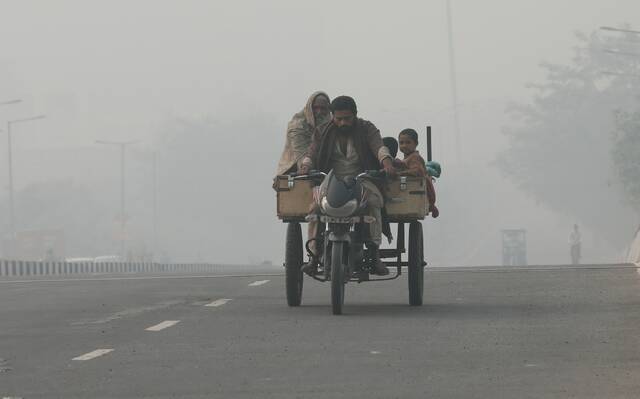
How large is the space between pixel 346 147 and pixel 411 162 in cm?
62

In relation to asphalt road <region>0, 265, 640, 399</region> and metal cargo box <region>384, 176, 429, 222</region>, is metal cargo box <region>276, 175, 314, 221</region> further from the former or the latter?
asphalt road <region>0, 265, 640, 399</region>

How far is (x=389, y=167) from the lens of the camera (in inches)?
583

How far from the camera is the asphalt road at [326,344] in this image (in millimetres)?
8742

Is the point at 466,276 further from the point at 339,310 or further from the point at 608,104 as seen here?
the point at 608,104

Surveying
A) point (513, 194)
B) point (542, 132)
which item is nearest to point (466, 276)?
point (542, 132)

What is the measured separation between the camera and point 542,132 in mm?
124812

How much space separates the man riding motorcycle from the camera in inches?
589

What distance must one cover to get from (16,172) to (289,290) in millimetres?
180674

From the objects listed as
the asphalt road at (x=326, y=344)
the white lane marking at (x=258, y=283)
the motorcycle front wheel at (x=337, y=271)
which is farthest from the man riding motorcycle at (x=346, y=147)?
the white lane marking at (x=258, y=283)

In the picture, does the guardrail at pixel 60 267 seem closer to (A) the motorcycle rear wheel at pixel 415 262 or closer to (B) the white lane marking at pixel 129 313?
(B) the white lane marking at pixel 129 313

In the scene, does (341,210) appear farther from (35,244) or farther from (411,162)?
(35,244)

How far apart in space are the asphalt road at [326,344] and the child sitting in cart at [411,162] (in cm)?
115

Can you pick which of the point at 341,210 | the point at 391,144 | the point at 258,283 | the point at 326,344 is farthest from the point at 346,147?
the point at 258,283

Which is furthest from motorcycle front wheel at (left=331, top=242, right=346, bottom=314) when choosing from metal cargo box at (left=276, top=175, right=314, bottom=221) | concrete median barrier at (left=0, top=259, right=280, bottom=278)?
concrete median barrier at (left=0, top=259, right=280, bottom=278)
